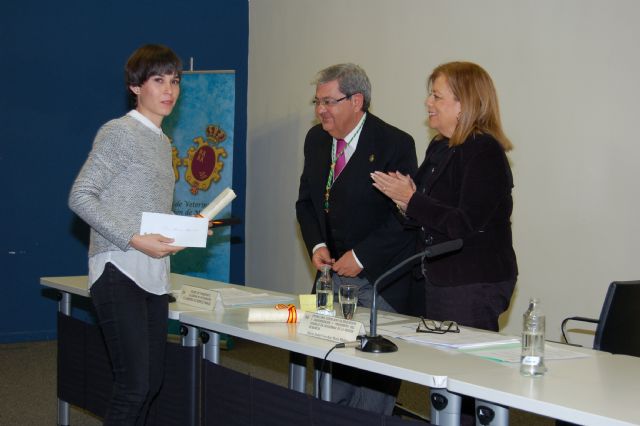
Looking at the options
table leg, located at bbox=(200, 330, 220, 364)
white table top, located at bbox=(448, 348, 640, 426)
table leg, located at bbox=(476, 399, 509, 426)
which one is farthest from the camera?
table leg, located at bbox=(200, 330, 220, 364)

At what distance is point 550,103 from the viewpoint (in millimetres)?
4270

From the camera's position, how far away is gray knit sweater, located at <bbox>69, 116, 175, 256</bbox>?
240 cm

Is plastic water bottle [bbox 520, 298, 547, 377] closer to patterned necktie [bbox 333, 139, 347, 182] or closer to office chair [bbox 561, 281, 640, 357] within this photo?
office chair [bbox 561, 281, 640, 357]

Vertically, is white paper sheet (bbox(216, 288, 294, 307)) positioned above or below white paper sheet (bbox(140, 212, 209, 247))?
below

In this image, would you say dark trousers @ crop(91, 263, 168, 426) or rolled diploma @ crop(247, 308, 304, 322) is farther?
rolled diploma @ crop(247, 308, 304, 322)

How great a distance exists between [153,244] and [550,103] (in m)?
2.69

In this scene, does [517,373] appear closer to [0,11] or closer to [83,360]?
[83,360]

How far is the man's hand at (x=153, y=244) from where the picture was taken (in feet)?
7.99

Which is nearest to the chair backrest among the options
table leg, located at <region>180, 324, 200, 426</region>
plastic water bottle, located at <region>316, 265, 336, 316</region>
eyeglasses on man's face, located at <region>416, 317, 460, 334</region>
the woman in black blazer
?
the woman in black blazer

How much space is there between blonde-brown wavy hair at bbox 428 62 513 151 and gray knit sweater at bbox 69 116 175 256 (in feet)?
3.53

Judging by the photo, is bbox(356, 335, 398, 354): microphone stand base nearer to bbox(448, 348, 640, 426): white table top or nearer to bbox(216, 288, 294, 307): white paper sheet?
bbox(448, 348, 640, 426): white table top

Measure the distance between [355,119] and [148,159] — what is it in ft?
3.88

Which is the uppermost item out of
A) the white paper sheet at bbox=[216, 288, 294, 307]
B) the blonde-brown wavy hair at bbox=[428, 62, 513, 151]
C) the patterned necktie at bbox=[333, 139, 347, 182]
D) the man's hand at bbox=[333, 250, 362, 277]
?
the blonde-brown wavy hair at bbox=[428, 62, 513, 151]

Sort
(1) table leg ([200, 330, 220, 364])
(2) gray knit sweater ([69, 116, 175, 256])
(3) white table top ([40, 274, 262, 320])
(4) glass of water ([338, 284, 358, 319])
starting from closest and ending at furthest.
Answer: (2) gray knit sweater ([69, 116, 175, 256])
(4) glass of water ([338, 284, 358, 319])
(1) table leg ([200, 330, 220, 364])
(3) white table top ([40, 274, 262, 320])
